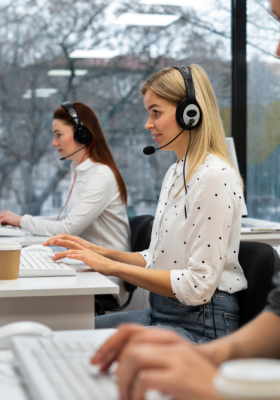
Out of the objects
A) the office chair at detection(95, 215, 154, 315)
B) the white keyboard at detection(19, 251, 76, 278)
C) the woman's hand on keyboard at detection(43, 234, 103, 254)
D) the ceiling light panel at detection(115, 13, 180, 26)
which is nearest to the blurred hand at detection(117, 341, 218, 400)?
the white keyboard at detection(19, 251, 76, 278)

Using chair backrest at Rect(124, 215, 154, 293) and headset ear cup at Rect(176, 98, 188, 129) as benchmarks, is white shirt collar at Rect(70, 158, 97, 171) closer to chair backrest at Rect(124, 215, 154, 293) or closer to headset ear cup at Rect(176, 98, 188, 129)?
chair backrest at Rect(124, 215, 154, 293)

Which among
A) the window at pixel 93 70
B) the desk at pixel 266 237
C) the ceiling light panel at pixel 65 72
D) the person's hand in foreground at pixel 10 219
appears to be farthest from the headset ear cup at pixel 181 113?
the ceiling light panel at pixel 65 72

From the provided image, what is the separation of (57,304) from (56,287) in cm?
6

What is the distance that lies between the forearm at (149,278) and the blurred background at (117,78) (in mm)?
1934

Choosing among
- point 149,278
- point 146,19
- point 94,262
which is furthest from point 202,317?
point 146,19

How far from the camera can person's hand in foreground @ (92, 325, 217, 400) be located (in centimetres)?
42

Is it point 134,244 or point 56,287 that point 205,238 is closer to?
point 56,287

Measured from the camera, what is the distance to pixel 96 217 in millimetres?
2137

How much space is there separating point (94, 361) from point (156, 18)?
10.0 feet

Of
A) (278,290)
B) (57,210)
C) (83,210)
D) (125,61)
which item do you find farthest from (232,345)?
(125,61)

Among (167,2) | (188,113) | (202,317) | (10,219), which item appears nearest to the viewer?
(202,317)

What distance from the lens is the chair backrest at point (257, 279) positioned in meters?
1.13

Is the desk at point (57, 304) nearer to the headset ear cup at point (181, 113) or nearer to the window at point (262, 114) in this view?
the headset ear cup at point (181, 113)

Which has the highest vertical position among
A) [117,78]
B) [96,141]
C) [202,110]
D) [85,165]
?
[117,78]
